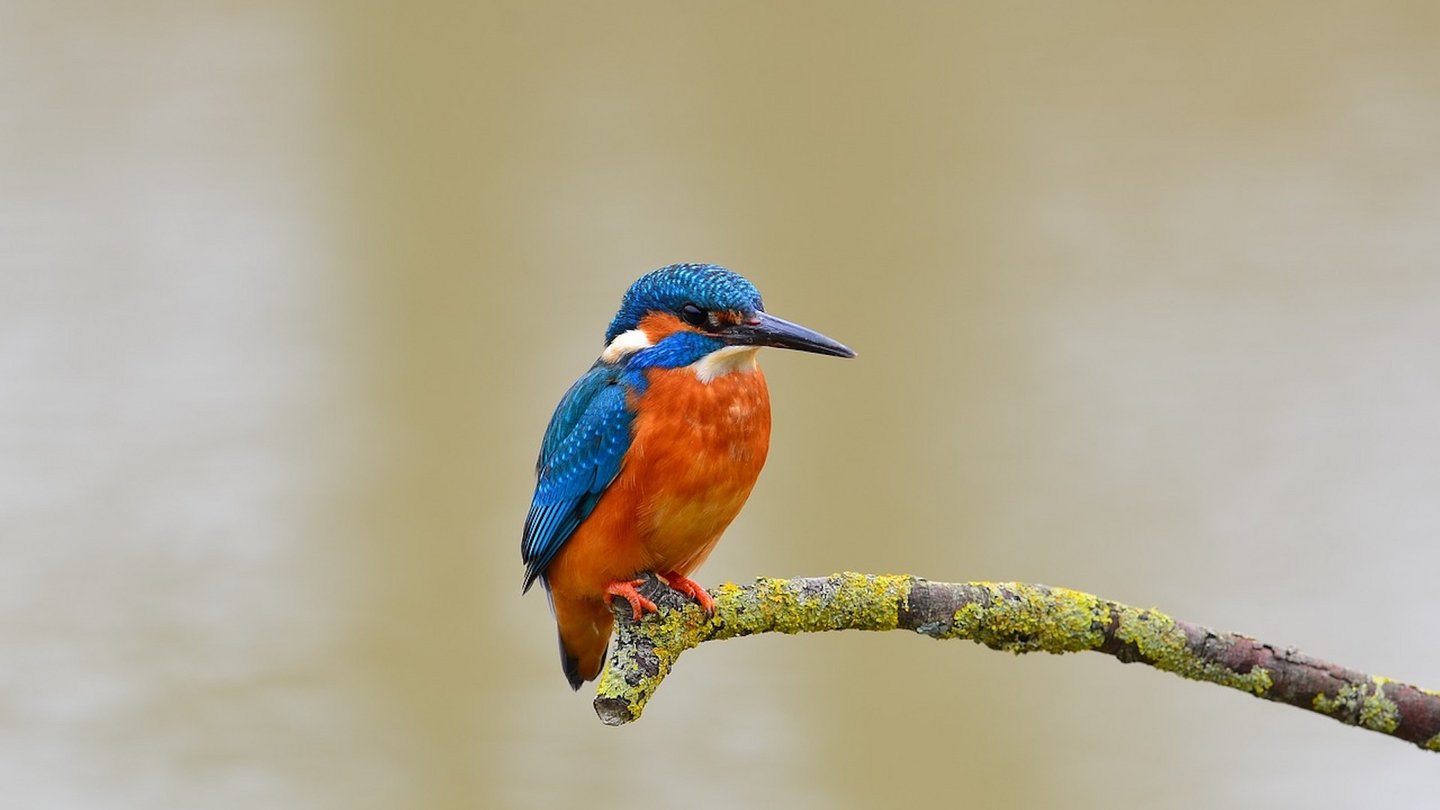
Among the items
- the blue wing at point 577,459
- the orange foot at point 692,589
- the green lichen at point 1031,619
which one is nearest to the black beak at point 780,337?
the blue wing at point 577,459

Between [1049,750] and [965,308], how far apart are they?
1.51m

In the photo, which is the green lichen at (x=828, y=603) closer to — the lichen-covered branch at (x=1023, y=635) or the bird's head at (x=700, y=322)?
the lichen-covered branch at (x=1023, y=635)

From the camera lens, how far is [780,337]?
2.69 meters

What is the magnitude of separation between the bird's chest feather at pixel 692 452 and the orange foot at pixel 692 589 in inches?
2.3

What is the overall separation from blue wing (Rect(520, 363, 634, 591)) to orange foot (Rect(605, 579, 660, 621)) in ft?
0.48

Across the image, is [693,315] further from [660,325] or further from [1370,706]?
[1370,706]

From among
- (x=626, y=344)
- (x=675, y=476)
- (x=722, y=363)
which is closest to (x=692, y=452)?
(x=675, y=476)

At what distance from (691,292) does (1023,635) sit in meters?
0.87

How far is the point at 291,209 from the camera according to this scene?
19.0 ft

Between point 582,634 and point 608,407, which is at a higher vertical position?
point 608,407

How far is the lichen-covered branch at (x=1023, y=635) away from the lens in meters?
2.12

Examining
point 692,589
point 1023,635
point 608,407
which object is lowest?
point 1023,635

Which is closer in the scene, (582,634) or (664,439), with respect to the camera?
(664,439)

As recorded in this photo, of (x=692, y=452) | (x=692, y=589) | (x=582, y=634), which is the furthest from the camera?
(x=582, y=634)
